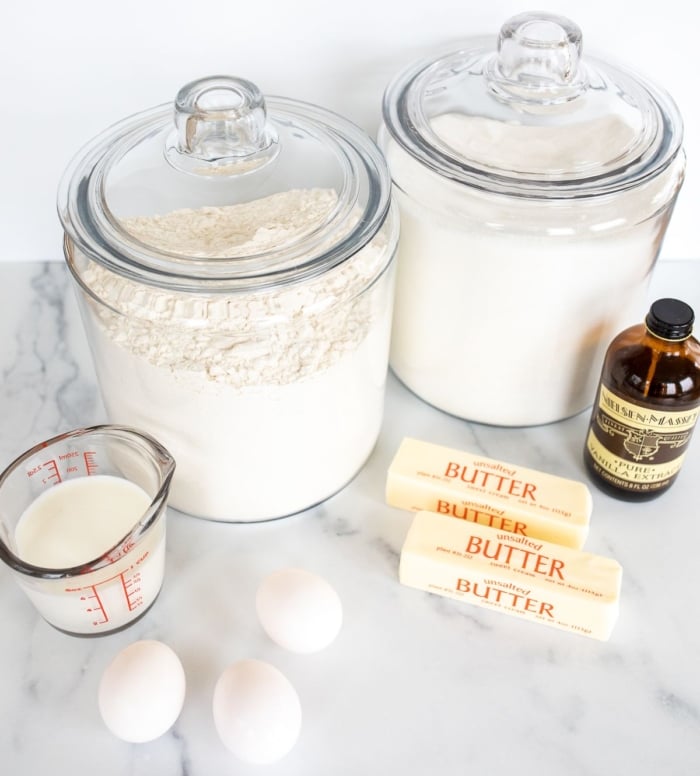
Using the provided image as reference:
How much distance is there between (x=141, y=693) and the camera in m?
0.69

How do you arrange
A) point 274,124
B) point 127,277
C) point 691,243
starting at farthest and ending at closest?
point 691,243 < point 274,124 < point 127,277

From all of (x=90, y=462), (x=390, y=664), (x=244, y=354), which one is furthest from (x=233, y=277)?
(x=390, y=664)

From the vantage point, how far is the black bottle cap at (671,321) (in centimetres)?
77

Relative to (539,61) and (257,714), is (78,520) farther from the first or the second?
(539,61)

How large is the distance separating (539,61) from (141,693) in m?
0.66

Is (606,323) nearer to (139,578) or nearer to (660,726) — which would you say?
(660,726)

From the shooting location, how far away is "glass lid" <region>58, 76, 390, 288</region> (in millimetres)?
719

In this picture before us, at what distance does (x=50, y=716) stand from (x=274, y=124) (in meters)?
0.57

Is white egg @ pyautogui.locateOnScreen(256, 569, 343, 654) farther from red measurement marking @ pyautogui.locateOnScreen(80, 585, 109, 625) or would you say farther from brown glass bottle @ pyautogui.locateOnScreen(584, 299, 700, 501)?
brown glass bottle @ pyautogui.locateOnScreen(584, 299, 700, 501)

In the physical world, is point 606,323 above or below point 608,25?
below

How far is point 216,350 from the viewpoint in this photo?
729mm

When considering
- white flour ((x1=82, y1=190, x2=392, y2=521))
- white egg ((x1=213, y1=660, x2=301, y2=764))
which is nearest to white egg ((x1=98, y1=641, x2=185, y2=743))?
white egg ((x1=213, y1=660, x2=301, y2=764))

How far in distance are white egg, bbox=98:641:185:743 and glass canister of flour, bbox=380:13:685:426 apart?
43cm

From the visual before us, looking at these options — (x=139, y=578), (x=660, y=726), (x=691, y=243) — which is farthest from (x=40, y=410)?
(x=691, y=243)
